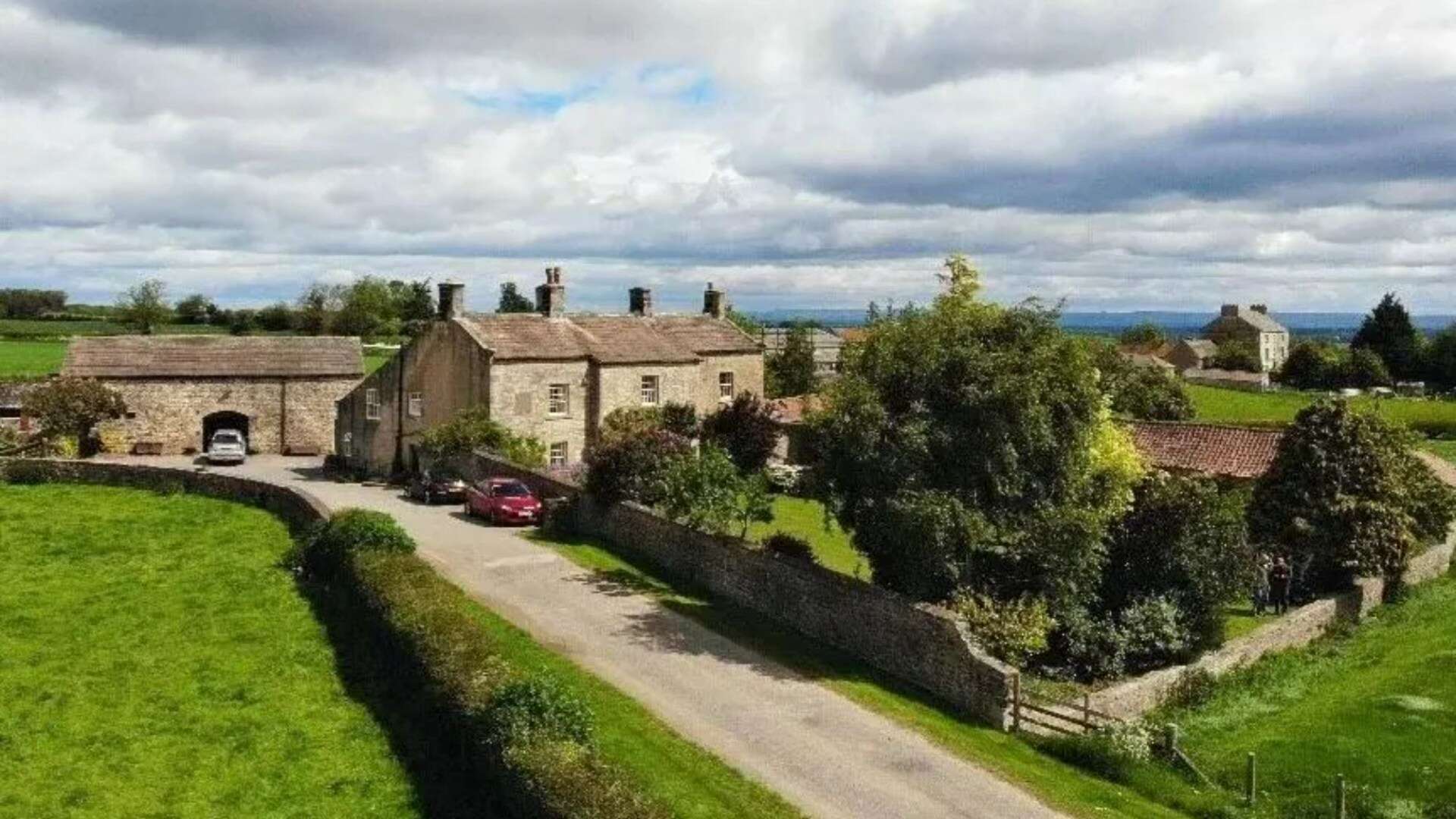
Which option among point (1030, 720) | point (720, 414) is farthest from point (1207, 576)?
point (720, 414)

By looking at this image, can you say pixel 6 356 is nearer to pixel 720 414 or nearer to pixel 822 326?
pixel 822 326

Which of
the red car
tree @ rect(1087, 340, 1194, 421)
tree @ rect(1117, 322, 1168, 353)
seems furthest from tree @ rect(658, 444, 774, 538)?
tree @ rect(1117, 322, 1168, 353)

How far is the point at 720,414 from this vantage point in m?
47.4

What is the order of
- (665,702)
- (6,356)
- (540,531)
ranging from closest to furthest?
1. (665,702)
2. (540,531)
3. (6,356)

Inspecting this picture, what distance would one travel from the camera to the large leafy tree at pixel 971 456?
1066 inches

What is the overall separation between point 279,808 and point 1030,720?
44.4 ft

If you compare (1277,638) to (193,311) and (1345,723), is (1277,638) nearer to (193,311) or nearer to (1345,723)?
(1345,723)

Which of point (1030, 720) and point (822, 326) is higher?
point (822, 326)

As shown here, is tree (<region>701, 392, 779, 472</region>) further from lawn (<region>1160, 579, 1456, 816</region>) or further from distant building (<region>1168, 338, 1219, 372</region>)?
distant building (<region>1168, 338, 1219, 372</region>)

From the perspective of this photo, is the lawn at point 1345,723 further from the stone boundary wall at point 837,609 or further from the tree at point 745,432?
the tree at point 745,432

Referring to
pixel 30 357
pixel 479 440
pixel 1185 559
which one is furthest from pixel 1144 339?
pixel 1185 559

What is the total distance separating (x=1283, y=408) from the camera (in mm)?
92750

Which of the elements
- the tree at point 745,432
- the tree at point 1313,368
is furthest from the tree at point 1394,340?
the tree at point 745,432

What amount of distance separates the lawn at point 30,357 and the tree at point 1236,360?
396ft
